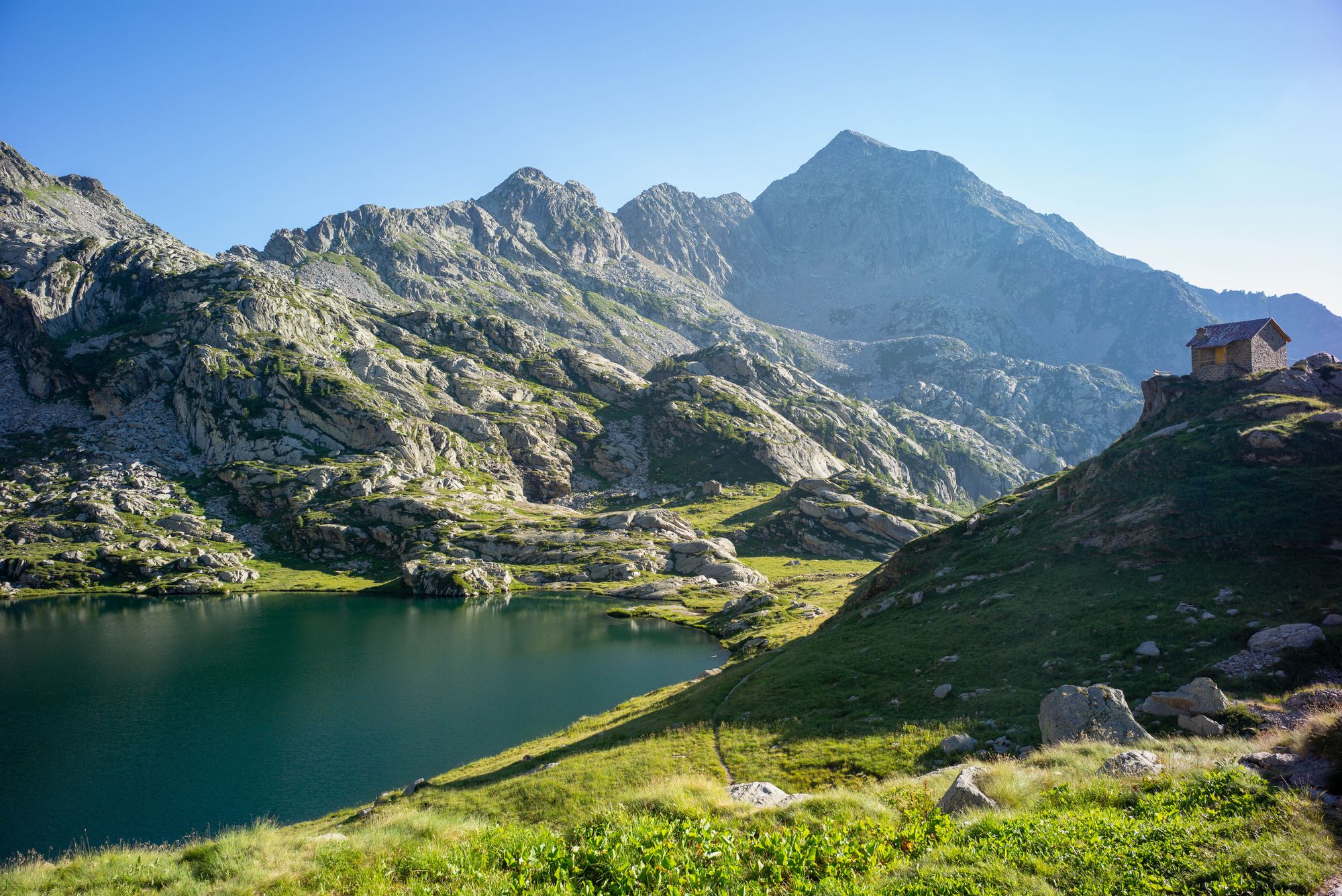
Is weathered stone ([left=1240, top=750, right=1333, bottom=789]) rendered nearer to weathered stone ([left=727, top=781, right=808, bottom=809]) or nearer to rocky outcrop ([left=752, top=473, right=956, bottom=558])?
weathered stone ([left=727, top=781, right=808, bottom=809])

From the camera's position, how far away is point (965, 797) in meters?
15.0

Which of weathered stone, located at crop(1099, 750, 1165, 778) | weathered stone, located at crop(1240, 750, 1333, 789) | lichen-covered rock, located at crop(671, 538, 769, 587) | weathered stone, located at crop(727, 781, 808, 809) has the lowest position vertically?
lichen-covered rock, located at crop(671, 538, 769, 587)

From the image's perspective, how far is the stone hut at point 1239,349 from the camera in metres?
49.4

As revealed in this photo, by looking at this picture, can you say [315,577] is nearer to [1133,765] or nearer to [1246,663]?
[1246,663]

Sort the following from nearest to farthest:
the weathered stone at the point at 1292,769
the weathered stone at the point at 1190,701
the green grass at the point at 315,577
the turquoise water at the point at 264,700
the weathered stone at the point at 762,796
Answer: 1. the weathered stone at the point at 1292,769
2. the weathered stone at the point at 762,796
3. the weathered stone at the point at 1190,701
4. the turquoise water at the point at 264,700
5. the green grass at the point at 315,577

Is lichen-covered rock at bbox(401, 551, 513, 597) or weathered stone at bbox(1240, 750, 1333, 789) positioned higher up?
weathered stone at bbox(1240, 750, 1333, 789)

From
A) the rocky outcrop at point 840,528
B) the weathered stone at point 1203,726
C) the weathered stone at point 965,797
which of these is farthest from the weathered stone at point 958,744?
the rocky outcrop at point 840,528

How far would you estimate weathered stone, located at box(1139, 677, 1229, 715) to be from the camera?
21.9m

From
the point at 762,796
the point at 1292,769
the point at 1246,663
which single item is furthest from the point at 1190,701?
the point at 762,796

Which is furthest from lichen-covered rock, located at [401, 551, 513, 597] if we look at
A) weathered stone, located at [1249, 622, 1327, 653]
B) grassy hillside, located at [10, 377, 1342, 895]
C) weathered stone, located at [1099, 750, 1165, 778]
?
weathered stone, located at [1099, 750, 1165, 778]

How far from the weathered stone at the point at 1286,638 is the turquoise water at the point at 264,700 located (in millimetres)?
49288

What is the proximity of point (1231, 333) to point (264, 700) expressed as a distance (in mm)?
97332

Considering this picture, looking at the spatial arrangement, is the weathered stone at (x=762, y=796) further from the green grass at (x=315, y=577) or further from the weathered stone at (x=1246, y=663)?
the green grass at (x=315, y=577)

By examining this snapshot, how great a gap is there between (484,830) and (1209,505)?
43400 millimetres
